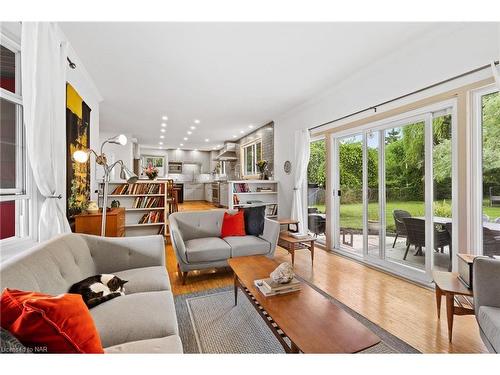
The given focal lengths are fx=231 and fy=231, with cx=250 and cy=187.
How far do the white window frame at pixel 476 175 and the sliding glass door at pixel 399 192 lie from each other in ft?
0.62

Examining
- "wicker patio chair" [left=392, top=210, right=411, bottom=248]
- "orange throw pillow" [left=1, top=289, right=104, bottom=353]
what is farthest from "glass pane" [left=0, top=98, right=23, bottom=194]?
"wicker patio chair" [left=392, top=210, right=411, bottom=248]

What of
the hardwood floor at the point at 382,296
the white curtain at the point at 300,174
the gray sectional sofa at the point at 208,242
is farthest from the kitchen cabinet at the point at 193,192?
the gray sectional sofa at the point at 208,242

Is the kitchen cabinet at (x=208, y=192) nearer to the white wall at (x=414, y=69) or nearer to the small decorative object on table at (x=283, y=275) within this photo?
the white wall at (x=414, y=69)

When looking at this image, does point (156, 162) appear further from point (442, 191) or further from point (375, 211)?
point (442, 191)

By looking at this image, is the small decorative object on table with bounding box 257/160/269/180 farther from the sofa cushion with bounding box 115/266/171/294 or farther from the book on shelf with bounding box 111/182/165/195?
the sofa cushion with bounding box 115/266/171/294

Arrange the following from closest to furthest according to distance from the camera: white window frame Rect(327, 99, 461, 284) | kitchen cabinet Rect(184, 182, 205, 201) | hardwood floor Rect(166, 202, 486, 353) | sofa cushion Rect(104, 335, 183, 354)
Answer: sofa cushion Rect(104, 335, 183, 354) < hardwood floor Rect(166, 202, 486, 353) < white window frame Rect(327, 99, 461, 284) < kitchen cabinet Rect(184, 182, 205, 201)

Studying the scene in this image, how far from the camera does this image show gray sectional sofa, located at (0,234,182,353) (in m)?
1.20

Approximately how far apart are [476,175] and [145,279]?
3.28 m

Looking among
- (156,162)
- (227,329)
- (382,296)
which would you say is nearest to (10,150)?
(227,329)

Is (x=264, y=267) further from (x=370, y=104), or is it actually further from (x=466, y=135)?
(x=370, y=104)

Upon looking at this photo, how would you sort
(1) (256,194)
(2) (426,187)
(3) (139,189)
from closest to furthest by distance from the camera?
1. (2) (426,187)
2. (3) (139,189)
3. (1) (256,194)

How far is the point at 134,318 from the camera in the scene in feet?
4.53

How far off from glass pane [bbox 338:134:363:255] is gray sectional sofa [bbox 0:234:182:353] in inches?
122
